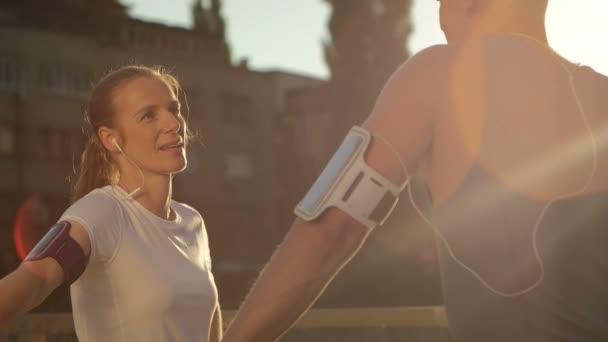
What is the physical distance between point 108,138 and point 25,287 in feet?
3.31

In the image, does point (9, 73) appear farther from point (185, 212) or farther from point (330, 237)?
point (330, 237)

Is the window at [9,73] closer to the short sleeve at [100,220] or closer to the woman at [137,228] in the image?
the woman at [137,228]

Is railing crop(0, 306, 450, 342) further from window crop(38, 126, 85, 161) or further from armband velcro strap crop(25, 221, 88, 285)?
window crop(38, 126, 85, 161)

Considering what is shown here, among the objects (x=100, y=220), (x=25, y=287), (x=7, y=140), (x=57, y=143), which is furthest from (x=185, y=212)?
(x=57, y=143)

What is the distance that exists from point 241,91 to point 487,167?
60.0 metres

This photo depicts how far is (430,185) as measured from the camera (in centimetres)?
180

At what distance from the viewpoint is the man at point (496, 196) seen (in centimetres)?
174

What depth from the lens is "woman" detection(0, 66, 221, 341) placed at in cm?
345

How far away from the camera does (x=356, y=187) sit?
1.74 metres

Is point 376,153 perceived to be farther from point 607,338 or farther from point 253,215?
point 253,215


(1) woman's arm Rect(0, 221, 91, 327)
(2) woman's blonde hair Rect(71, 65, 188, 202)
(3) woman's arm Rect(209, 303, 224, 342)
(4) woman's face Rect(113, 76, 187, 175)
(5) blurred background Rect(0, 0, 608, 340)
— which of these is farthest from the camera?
(5) blurred background Rect(0, 0, 608, 340)

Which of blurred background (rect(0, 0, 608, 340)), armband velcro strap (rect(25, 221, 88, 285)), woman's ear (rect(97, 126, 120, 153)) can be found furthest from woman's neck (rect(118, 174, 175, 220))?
→ blurred background (rect(0, 0, 608, 340))

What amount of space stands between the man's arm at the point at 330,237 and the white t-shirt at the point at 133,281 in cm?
164

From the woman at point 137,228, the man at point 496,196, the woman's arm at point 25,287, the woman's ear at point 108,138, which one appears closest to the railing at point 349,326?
the woman at point 137,228
